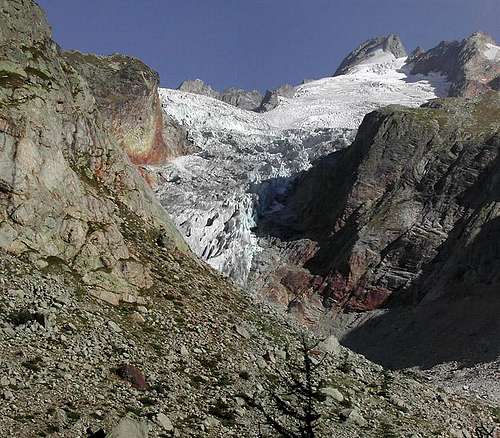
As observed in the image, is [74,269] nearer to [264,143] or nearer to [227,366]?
[227,366]

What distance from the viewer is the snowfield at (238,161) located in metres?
86.9

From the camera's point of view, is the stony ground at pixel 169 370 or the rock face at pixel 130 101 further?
the rock face at pixel 130 101

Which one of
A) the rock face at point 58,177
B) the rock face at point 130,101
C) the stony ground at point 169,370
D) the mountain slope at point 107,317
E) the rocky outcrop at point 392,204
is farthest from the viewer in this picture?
the rock face at point 130,101

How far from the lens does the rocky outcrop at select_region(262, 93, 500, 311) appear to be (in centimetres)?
7188

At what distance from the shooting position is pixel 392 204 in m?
81.6

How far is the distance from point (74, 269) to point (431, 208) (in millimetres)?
66571

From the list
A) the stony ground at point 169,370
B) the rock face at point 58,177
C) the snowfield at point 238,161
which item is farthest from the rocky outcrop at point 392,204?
the rock face at point 58,177

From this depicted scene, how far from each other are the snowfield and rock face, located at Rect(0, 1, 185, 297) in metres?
52.3

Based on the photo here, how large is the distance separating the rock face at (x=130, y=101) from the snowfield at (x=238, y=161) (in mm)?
4556

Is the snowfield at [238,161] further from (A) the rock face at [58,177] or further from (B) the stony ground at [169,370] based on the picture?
(B) the stony ground at [169,370]

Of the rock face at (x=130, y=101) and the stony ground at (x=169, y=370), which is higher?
the rock face at (x=130, y=101)

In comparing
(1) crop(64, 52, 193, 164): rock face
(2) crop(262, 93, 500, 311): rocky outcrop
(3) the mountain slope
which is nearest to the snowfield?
(1) crop(64, 52, 193, 164): rock face

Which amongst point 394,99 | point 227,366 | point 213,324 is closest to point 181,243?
point 213,324

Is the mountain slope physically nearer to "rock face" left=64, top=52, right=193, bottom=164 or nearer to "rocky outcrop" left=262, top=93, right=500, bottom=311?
"rocky outcrop" left=262, top=93, right=500, bottom=311
